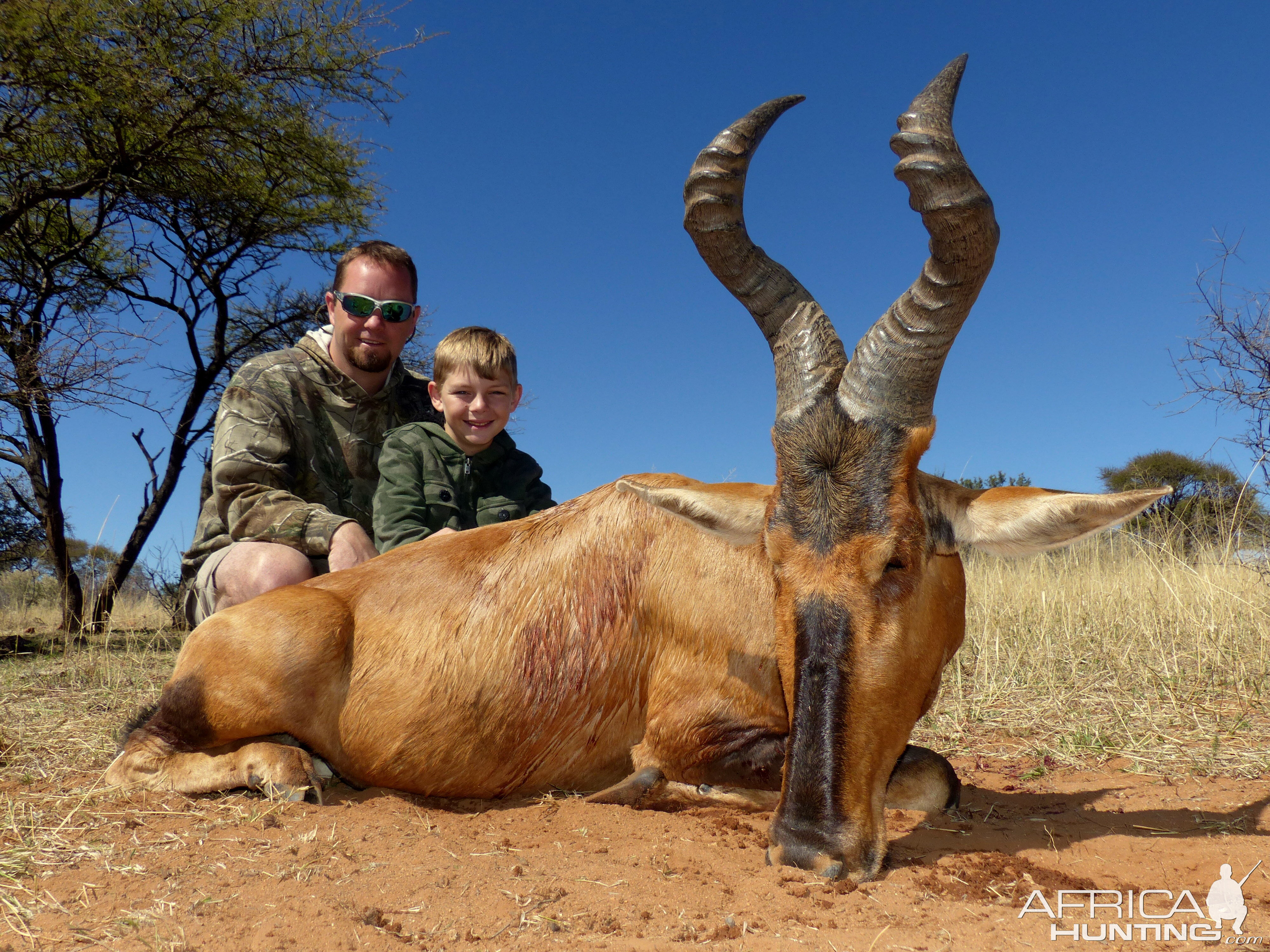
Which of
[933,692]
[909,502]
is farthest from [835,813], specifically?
[909,502]

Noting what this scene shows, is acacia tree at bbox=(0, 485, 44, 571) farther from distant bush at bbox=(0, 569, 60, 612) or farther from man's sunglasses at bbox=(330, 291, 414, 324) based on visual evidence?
man's sunglasses at bbox=(330, 291, 414, 324)

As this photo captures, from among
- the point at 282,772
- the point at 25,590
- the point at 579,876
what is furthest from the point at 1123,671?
the point at 25,590

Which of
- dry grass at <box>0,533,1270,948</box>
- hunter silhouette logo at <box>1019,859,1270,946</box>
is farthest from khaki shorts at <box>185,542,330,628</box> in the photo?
hunter silhouette logo at <box>1019,859,1270,946</box>

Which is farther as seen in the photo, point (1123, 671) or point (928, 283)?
point (1123, 671)

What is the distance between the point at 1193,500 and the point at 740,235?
15.4 meters

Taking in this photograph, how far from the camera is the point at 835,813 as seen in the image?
112 inches

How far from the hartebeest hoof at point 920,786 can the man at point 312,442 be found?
3221 millimetres

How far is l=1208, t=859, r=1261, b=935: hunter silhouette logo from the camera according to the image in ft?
8.59

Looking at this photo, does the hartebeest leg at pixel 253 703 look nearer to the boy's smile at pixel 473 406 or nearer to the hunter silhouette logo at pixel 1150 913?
the boy's smile at pixel 473 406

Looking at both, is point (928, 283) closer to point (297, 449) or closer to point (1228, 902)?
point (1228, 902)

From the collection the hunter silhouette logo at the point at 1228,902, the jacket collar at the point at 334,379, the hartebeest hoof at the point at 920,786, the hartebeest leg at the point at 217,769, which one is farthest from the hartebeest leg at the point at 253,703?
the hunter silhouette logo at the point at 1228,902

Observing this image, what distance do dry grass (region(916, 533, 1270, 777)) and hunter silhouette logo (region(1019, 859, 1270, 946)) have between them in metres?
1.87

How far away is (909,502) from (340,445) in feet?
15.8

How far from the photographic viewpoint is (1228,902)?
8.93 ft
